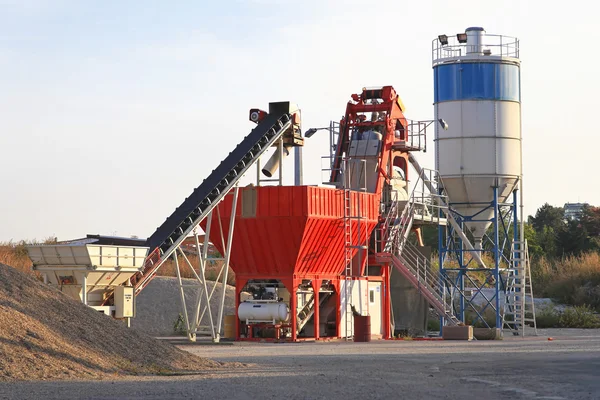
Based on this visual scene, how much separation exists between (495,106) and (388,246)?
6.56 meters

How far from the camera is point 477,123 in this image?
4047 centimetres

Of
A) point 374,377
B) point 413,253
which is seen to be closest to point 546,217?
point 413,253

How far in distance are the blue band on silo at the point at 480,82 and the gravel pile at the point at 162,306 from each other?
12.9 metres

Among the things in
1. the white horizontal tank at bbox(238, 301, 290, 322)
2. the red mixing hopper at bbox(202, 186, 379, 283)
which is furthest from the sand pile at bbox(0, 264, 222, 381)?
the red mixing hopper at bbox(202, 186, 379, 283)

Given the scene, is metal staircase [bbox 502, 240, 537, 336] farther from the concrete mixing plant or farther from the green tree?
the green tree

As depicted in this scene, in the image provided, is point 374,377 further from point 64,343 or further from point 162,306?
point 162,306

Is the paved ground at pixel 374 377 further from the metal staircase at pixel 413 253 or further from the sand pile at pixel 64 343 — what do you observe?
the metal staircase at pixel 413 253

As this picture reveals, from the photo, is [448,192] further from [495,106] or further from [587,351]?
[587,351]

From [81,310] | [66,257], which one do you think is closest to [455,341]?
[66,257]

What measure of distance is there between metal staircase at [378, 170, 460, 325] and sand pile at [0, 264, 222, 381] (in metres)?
16.5

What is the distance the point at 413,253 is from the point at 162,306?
1081 centimetres

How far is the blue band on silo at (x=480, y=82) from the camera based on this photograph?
133 ft

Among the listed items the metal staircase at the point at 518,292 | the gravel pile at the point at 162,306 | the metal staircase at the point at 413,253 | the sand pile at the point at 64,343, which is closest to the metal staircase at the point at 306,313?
the metal staircase at the point at 413,253

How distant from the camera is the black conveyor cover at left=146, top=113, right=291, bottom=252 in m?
33.1
